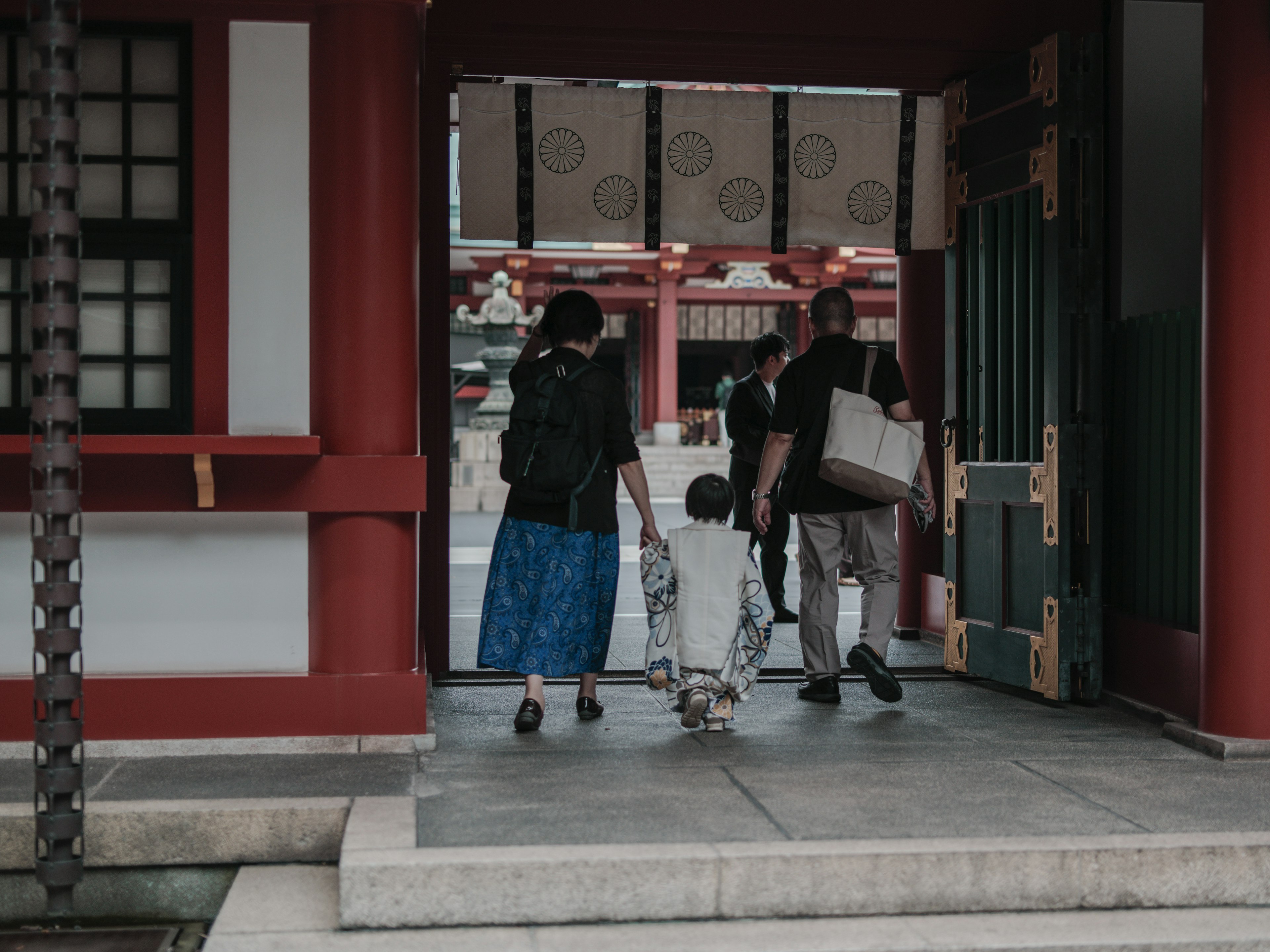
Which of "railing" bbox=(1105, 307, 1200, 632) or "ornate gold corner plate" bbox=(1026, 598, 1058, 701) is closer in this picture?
"railing" bbox=(1105, 307, 1200, 632)

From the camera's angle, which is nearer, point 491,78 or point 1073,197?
point 1073,197

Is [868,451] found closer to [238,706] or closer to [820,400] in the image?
[820,400]

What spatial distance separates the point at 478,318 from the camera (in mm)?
21516

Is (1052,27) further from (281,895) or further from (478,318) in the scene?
(478,318)

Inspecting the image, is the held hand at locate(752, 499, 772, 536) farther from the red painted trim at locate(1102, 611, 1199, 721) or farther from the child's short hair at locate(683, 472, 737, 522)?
the red painted trim at locate(1102, 611, 1199, 721)

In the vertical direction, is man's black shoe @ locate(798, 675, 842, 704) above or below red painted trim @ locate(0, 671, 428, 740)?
below

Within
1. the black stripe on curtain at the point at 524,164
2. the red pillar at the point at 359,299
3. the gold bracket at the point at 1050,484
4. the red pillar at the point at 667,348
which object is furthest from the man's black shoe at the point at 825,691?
Result: the red pillar at the point at 667,348

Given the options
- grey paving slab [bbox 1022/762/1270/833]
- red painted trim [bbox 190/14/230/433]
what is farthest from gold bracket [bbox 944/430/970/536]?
red painted trim [bbox 190/14/230/433]

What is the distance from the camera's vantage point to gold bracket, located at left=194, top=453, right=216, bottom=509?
3.87 meters

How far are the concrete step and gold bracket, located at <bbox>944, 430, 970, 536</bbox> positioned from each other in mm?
2642

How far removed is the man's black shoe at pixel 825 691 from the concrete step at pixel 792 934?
1.92 m

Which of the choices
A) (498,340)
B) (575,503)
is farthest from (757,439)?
(498,340)

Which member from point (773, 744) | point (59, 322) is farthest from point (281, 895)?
point (773, 744)

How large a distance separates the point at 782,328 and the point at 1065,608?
20894mm
